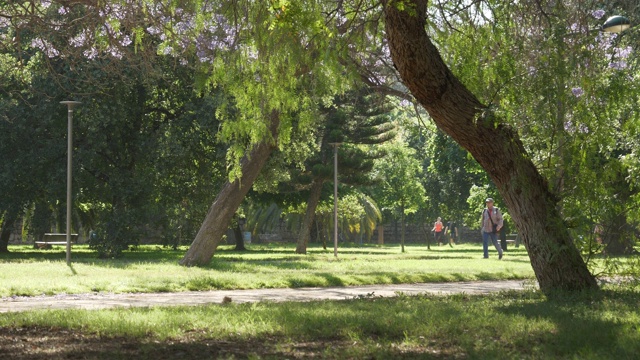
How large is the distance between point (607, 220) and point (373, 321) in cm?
440

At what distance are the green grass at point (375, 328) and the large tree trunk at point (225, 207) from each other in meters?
10.8

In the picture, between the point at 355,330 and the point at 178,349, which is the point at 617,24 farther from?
the point at 178,349

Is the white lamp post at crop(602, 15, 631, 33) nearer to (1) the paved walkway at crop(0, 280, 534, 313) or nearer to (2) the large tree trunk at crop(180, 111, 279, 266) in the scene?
(1) the paved walkway at crop(0, 280, 534, 313)

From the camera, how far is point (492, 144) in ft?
36.1

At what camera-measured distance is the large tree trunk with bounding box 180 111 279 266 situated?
70.7 feet

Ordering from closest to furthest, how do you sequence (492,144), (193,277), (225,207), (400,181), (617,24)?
(492,144) < (617,24) < (193,277) < (225,207) < (400,181)

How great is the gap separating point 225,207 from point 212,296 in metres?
8.01

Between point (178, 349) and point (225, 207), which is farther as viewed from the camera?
point (225, 207)

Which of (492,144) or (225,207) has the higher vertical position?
(492,144)

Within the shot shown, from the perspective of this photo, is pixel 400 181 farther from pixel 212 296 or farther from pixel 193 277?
pixel 212 296

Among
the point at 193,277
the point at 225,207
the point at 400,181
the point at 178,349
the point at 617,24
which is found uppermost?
the point at 617,24

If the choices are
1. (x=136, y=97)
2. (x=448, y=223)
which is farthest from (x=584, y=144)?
(x=448, y=223)

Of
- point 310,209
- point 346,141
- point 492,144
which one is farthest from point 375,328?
point 310,209

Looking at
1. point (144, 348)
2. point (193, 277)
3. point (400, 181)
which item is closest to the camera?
A: point (144, 348)
